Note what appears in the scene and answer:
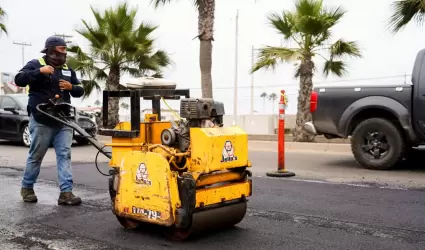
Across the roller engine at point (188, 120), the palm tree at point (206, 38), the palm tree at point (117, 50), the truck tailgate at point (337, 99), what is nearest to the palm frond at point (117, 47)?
the palm tree at point (117, 50)

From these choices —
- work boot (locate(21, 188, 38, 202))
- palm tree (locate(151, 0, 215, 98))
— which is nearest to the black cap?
work boot (locate(21, 188, 38, 202))

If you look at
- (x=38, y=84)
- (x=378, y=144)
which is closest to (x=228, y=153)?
(x=38, y=84)

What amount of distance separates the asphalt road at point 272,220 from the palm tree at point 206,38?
7.33m

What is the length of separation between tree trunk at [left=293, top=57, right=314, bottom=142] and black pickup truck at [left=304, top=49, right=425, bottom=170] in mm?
6159

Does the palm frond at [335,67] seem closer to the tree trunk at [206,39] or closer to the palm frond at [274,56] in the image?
the palm frond at [274,56]

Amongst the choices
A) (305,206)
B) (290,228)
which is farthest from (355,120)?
(290,228)

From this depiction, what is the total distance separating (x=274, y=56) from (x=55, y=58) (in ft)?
33.2

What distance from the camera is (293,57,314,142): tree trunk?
1562cm

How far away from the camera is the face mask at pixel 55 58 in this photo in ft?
19.1

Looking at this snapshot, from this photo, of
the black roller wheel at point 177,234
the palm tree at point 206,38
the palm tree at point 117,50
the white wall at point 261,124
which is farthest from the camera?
the white wall at point 261,124

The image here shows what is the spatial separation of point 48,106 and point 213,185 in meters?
2.37

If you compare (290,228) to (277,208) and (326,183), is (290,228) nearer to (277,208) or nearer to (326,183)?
(277,208)

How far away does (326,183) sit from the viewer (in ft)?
24.4

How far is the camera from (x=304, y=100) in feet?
51.8
